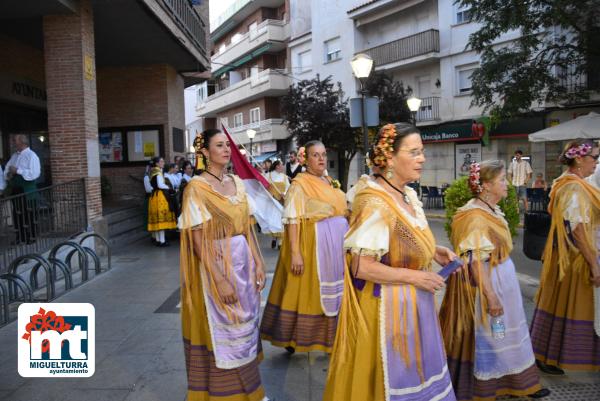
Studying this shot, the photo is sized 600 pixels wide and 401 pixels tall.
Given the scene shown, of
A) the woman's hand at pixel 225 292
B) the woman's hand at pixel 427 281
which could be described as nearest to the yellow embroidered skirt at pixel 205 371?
the woman's hand at pixel 225 292

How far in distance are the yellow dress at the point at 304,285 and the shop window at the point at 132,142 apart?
12.3 meters

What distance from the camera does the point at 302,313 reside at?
4555mm

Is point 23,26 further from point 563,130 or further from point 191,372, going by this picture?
point 563,130

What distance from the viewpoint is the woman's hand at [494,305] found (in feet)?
11.0

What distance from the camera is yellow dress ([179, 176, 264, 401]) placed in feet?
11.2

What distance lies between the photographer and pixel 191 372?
11.4 feet

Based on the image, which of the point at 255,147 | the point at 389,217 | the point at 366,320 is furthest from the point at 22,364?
the point at 255,147

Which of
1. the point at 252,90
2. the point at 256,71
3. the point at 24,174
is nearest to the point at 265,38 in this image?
the point at 256,71

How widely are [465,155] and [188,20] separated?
14.0m

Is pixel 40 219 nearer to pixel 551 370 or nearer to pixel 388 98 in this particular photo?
pixel 551 370

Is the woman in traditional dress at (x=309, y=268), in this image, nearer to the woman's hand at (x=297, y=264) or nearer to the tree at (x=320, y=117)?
the woman's hand at (x=297, y=264)

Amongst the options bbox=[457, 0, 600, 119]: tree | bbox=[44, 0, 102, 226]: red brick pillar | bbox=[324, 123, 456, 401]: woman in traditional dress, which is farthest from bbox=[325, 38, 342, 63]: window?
bbox=[324, 123, 456, 401]: woman in traditional dress

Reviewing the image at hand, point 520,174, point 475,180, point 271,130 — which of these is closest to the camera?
point 475,180

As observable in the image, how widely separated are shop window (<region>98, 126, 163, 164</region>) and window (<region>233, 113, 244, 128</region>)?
2376 centimetres
